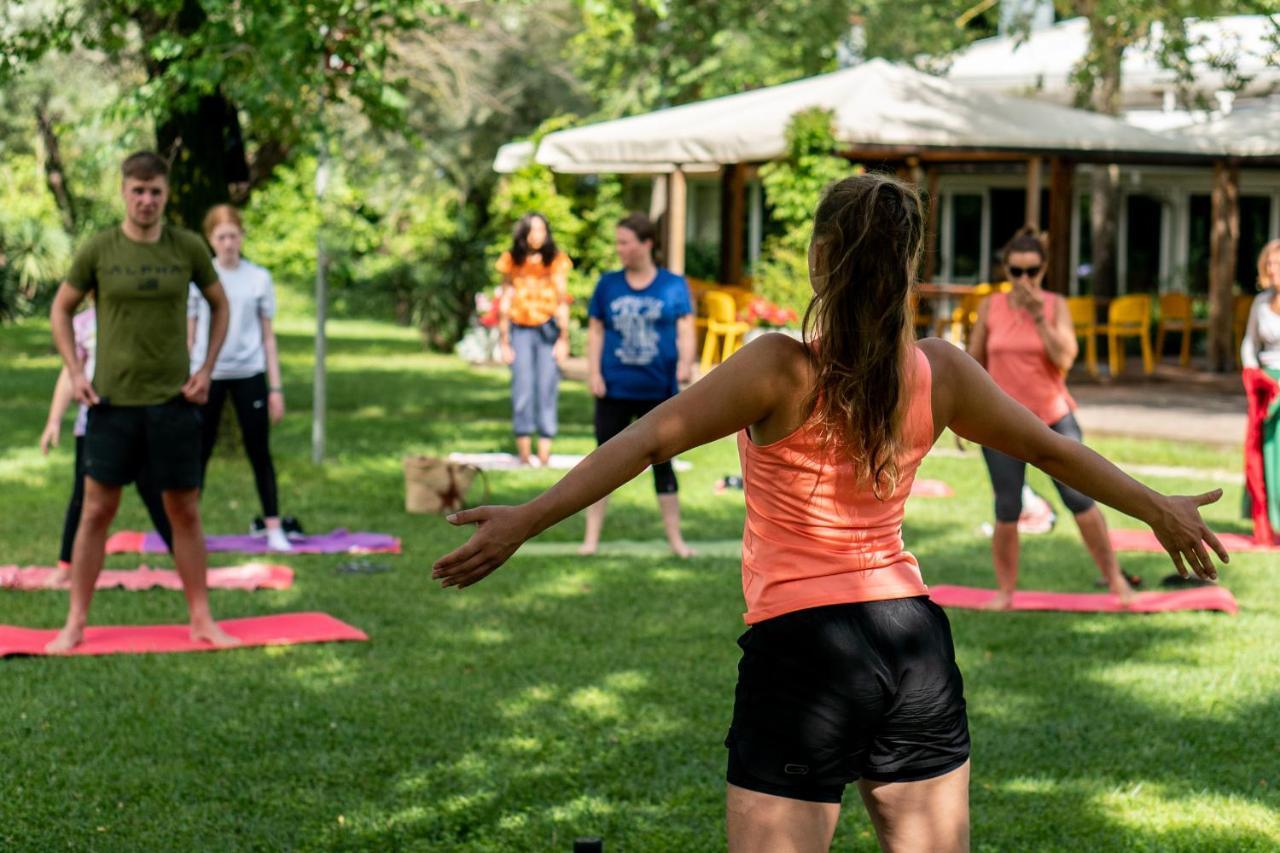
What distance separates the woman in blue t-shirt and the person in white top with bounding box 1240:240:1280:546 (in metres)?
3.51

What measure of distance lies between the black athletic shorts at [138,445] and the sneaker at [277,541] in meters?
2.98

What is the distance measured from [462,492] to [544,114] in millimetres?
22823

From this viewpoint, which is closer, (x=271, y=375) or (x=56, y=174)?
(x=271, y=375)

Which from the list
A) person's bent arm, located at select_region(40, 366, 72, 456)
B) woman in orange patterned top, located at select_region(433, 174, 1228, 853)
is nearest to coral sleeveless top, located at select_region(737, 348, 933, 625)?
woman in orange patterned top, located at select_region(433, 174, 1228, 853)

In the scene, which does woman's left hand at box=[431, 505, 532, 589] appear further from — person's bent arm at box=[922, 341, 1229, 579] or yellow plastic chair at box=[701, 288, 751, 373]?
yellow plastic chair at box=[701, 288, 751, 373]

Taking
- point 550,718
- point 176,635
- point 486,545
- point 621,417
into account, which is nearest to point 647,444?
point 486,545

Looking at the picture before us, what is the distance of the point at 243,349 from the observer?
999cm

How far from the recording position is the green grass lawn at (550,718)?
209 inches

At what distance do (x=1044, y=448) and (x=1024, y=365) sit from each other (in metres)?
5.20

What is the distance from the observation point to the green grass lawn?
17.4 feet

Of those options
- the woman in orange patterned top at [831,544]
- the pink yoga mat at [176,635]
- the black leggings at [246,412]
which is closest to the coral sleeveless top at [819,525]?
the woman in orange patterned top at [831,544]

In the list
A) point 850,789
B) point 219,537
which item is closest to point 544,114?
point 219,537

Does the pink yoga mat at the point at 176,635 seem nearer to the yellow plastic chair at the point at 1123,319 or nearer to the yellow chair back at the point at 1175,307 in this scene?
the yellow plastic chair at the point at 1123,319

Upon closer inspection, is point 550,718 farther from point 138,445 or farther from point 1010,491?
point 1010,491
